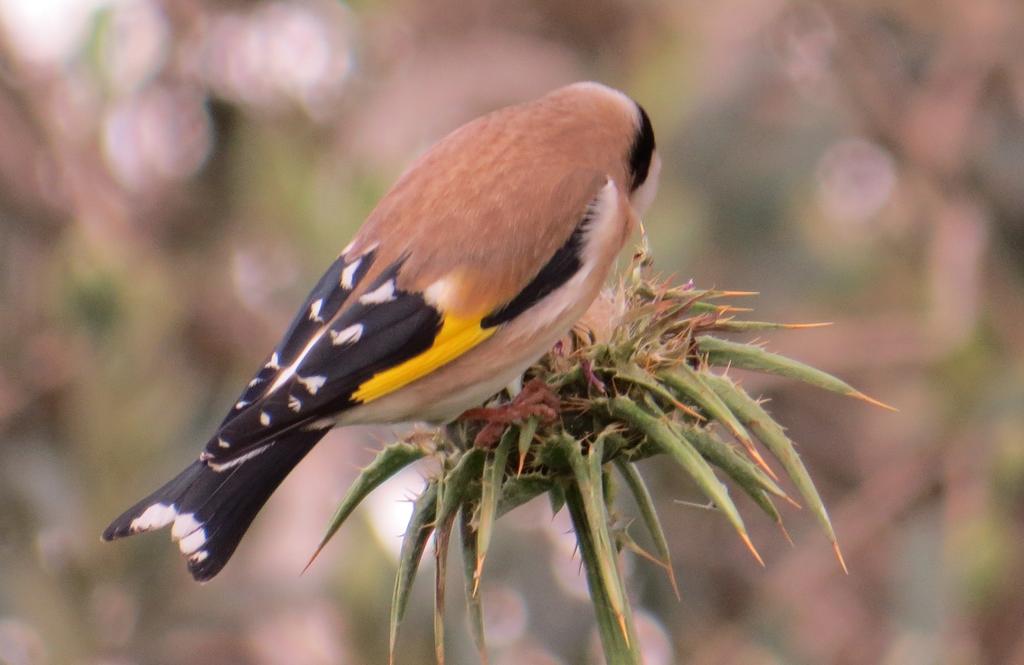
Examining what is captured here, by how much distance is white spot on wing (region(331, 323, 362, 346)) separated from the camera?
387 centimetres

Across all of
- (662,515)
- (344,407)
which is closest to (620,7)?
(662,515)

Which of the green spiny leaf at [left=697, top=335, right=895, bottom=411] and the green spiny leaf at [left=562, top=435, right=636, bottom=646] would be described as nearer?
the green spiny leaf at [left=562, top=435, right=636, bottom=646]

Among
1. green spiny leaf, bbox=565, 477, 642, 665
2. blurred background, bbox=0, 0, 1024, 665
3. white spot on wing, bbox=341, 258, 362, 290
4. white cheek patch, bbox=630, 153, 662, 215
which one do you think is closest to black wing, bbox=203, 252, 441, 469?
white spot on wing, bbox=341, 258, 362, 290

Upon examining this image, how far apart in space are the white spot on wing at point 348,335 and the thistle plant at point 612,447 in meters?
0.34

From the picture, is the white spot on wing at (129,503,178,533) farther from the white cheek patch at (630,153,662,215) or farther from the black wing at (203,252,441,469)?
the white cheek patch at (630,153,662,215)

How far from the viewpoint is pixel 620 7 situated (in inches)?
383

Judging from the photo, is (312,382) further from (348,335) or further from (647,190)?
(647,190)

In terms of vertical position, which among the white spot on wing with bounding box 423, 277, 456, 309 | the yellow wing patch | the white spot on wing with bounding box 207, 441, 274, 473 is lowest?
the yellow wing patch

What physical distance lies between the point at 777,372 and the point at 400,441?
89 cm

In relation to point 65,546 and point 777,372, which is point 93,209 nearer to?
point 65,546

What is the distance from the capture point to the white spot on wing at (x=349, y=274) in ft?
13.3

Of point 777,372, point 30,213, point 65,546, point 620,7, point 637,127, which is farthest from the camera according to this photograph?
point 620,7

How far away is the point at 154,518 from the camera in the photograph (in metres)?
3.59

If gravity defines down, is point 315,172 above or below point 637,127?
below
